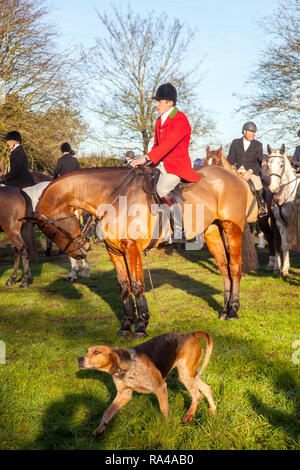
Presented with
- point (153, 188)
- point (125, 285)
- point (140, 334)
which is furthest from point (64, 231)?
point (140, 334)

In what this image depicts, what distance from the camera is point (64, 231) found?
5.33m

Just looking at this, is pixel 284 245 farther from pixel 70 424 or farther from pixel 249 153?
pixel 70 424

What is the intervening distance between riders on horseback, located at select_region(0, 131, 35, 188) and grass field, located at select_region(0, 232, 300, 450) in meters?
3.06

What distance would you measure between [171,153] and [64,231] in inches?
68.3

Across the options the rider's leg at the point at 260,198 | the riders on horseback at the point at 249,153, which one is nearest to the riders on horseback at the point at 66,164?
the riders on horseback at the point at 249,153

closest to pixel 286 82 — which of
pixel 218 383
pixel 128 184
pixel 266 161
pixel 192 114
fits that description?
pixel 192 114

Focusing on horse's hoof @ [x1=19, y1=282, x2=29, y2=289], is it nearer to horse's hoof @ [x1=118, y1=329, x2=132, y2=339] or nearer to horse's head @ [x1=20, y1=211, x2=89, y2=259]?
horse's head @ [x1=20, y1=211, x2=89, y2=259]

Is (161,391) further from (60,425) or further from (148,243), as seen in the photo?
(148,243)

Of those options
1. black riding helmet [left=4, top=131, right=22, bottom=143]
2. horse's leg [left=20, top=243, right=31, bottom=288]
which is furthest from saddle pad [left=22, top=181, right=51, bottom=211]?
horse's leg [left=20, top=243, right=31, bottom=288]

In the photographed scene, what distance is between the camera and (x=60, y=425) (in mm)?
3117

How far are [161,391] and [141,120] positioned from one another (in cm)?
2255

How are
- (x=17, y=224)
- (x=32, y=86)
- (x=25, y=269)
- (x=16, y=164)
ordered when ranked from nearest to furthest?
(x=25, y=269) < (x=17, y=224) < (x=16, y=164) < (x=32, y=86)

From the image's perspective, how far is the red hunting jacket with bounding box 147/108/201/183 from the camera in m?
5.20

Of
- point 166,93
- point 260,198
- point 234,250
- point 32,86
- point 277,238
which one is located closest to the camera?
point 166,93
